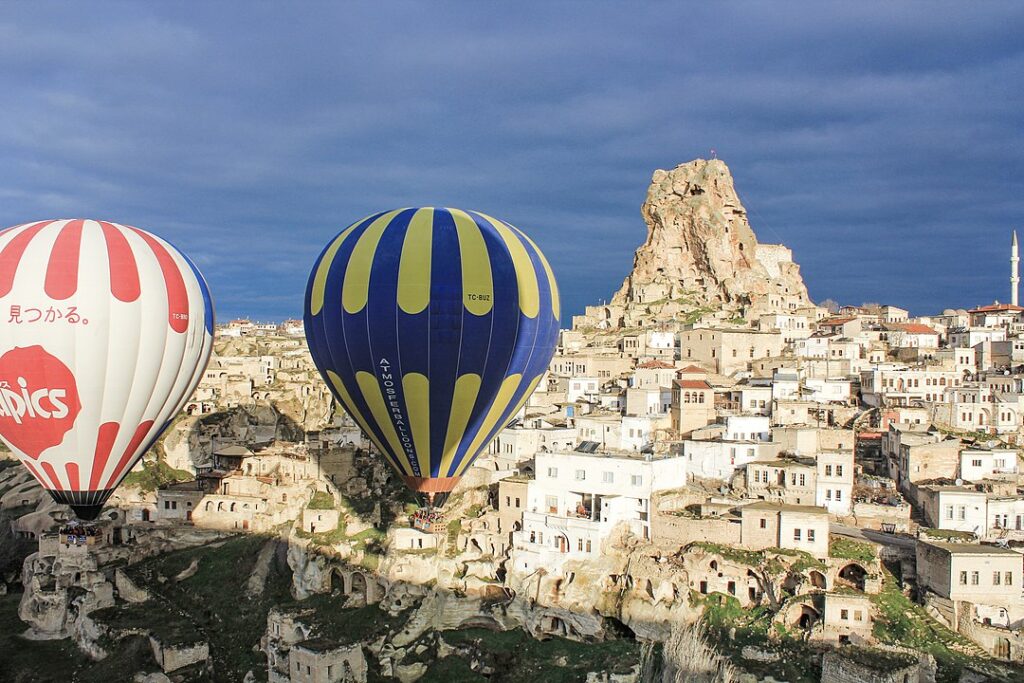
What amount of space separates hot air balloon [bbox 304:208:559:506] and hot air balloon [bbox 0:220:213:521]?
5.78m

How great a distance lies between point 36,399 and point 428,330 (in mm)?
12548

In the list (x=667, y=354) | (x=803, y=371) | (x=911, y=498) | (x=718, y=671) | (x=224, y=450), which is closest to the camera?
(x=718, y=671)

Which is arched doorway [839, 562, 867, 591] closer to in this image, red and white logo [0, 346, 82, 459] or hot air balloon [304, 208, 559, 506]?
hot air balloon [304, 208, 559, 506]

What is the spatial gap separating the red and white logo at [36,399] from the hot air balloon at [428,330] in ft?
25.9

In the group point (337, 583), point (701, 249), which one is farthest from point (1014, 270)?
point (337, 583)

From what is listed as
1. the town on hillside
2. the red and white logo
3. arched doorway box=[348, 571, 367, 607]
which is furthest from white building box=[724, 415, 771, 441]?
the red and white logo

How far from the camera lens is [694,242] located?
89.8m

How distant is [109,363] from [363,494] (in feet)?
50.0

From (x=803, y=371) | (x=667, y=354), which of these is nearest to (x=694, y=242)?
(x=667, y=354)

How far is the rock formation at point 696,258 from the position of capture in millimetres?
83312

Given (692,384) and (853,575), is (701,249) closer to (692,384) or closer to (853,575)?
(692,384)

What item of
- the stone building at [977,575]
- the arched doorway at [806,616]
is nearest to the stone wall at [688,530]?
the arched doorway at [806,616]

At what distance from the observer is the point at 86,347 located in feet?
92.6

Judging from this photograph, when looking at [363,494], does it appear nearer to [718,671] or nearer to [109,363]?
[109,363]
